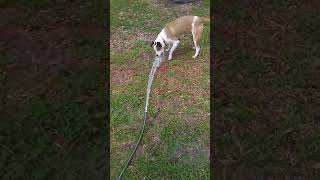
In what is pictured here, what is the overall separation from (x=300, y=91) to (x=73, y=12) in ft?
10.5

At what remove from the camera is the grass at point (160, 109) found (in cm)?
390

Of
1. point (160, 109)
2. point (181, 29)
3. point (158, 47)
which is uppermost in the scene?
point (181, 29)

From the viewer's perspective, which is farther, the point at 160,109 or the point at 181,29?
the point at 181,29

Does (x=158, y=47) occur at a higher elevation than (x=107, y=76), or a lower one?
higher

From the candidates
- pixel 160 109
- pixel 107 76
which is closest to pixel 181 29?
pixel 107 76

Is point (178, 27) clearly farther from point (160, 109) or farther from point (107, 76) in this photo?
point (160, 109)

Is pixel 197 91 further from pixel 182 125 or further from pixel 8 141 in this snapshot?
pixel 8 141

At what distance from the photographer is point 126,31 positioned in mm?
6238

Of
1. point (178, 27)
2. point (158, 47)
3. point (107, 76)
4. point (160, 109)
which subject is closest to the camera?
point (160, 109)

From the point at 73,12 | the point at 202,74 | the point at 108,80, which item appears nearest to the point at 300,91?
the point at 202,74

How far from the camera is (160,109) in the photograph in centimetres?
457

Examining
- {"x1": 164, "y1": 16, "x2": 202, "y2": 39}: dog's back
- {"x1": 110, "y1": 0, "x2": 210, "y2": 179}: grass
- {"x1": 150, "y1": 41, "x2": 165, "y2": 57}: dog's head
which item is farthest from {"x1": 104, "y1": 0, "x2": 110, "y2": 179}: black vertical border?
Answer: {"x1": 164, "y1": 16, "x2": 202, "y2": 39}: dog's back

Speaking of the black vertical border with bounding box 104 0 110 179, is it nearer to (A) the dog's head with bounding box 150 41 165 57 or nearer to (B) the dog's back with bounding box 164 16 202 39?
(A) the dog's head with bounding box 150 41 165 57

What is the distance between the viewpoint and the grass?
390cm
